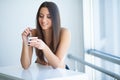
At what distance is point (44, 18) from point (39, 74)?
41cm

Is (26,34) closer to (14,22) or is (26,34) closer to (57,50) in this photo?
(57,50)

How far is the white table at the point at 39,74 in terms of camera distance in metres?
1.11

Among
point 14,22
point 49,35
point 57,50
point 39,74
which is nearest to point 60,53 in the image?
point 57,50

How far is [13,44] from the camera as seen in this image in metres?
2.12

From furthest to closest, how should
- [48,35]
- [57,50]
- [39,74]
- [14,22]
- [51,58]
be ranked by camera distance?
[14,22] < [48,35] < [57,50] < [51,58] < [39,74]

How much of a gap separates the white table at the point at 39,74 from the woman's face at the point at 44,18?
292 millimetres

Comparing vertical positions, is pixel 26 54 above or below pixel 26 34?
below

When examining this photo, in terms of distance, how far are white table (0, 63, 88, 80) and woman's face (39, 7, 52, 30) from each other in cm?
29

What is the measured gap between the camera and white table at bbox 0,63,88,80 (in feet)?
3.65

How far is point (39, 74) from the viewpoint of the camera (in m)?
1.18

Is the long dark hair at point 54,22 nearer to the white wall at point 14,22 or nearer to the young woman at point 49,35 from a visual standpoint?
the young woman at point 49,35

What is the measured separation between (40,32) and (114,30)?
2.14ft

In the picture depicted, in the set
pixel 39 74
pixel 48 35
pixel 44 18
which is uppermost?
pixel 44 18

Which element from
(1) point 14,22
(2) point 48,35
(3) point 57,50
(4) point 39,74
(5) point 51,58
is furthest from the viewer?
(1) point 14,22
